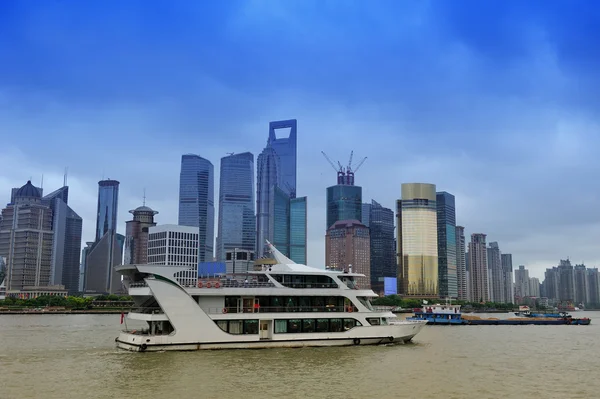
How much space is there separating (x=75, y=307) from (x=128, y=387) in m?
135

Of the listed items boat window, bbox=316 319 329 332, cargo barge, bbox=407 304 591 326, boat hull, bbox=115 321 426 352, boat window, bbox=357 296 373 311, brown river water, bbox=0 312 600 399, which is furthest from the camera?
cargo barge, bbox=407 304 591 326

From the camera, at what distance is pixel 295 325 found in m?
39.4

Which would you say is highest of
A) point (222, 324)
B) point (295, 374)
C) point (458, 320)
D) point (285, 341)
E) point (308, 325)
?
point (222, 324)

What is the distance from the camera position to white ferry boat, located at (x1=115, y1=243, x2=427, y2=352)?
36.2 meters

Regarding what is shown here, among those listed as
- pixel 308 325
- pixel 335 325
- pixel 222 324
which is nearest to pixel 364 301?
pixel 335 325

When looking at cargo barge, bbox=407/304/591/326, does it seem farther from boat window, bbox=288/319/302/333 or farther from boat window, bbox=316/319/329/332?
boat window, bbox=288/319/302/333

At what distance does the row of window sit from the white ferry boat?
0.21ft

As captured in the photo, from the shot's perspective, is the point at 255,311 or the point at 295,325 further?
the point at 295,325

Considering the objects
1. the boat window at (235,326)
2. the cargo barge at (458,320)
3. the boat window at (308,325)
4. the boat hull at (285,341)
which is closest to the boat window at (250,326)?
the boat window at (235,326)

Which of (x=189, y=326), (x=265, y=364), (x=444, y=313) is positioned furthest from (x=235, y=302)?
(x=444, y=313)

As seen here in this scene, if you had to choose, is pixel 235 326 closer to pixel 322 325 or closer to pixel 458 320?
pixel 322 325

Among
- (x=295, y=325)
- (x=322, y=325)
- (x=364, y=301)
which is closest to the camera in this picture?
(x=295, y=325)

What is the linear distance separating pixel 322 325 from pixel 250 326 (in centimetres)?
497

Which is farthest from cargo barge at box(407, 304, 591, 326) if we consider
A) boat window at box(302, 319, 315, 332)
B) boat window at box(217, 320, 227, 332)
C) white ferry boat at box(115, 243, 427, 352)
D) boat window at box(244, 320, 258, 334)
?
boat window at box(217, 320, 227, 332)
